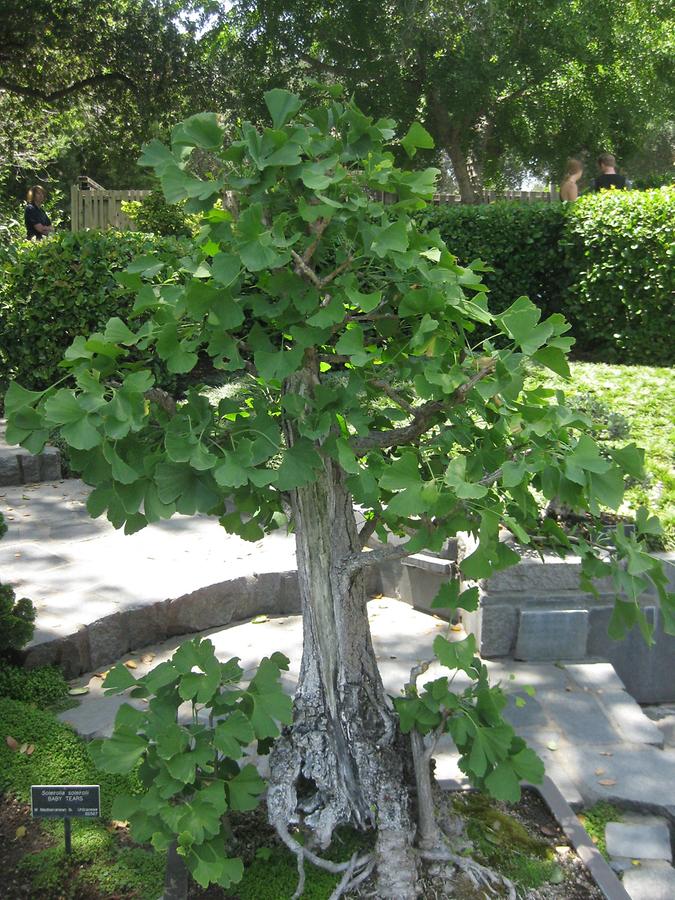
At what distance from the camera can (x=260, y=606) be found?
15.7 feet

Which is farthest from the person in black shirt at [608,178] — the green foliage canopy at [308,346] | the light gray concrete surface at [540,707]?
the green foliage canopy at [308,346]

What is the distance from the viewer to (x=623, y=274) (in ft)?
29.0

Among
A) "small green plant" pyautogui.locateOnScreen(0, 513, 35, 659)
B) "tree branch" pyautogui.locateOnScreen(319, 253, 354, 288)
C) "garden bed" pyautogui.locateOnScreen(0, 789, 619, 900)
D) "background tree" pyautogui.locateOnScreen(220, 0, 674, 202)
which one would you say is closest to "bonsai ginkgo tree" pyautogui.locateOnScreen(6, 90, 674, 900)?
"tree branch" pyautogui.locateOnScreen(319, 253, 354, 288)

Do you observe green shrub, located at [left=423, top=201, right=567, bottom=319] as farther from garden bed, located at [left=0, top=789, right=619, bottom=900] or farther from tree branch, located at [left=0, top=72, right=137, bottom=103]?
tree branch, located at [left=0, top=72, right=137, bottom=103]

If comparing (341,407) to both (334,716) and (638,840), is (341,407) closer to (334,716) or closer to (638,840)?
(334,716)

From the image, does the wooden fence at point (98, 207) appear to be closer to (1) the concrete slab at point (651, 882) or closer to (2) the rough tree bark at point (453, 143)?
(2) the rough tree bark at point (453, 143)

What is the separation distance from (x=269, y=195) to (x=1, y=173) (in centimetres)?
1685

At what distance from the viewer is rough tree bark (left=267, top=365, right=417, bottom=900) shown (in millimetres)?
2314

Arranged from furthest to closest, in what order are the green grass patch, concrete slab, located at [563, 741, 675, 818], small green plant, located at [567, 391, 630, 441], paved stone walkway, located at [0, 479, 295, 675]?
small green plant, located at [567, 391, 630, 441], paved stone walkway, located at [0, 479, 295, 675], concrete slab, located at [563, 741, 675, 818], the green grass patch

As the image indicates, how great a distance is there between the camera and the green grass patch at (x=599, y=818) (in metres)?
3.01

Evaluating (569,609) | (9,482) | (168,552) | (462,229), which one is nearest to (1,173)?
(462,229)

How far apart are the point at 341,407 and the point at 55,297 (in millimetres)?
6760

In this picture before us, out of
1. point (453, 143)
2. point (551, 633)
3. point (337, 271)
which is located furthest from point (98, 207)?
point (337, 271)

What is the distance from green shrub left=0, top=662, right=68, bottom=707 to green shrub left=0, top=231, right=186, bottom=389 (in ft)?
15.2
